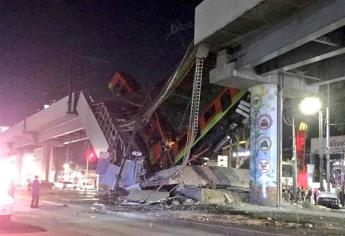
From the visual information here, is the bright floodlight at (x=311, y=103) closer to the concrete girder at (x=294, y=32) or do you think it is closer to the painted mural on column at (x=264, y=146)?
the painted mural on column at (x=264, y=146)

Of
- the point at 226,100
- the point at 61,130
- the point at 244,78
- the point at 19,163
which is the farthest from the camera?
the point at 19,163

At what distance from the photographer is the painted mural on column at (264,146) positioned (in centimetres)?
2311

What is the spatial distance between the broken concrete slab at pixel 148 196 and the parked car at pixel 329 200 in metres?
9.18

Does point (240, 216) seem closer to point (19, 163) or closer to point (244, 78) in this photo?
point (244, 78)

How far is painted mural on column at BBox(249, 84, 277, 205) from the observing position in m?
23.1

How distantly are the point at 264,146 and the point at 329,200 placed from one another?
6.49m

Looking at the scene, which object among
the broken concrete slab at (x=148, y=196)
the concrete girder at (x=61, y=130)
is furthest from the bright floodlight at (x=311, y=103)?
the concrete girder at (x=61, y=130)

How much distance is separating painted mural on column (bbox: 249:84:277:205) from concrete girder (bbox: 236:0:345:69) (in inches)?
87.8

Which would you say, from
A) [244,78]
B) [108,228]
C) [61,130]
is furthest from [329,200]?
[61,130]

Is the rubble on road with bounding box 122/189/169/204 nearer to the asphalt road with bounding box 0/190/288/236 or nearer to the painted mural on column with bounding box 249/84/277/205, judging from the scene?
the painted mural on column with bounding box 249/84/277/205

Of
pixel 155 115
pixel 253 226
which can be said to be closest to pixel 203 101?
pixel 155 115

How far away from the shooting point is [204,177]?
2645cm

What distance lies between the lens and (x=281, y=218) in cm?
1755

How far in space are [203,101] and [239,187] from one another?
591 cm
